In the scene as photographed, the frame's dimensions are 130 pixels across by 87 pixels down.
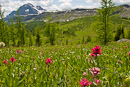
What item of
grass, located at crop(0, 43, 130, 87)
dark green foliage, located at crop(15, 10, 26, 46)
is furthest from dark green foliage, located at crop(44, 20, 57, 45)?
grass, located at crop(0, 43, 130, 87)

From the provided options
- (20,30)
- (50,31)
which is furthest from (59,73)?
(20,30)

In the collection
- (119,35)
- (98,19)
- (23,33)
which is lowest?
(119,35)

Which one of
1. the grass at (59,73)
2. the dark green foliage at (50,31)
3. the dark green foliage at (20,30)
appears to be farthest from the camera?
the dark green foliage at (50,31)

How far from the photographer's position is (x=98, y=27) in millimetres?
24672

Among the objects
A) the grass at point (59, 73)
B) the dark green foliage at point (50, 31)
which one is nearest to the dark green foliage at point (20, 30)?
the dark green foliage at point (50, 31)

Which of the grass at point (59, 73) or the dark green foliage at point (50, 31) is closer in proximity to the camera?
the grass at point (59, 73)

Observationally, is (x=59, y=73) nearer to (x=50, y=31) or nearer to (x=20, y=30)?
(x=50, y=31)

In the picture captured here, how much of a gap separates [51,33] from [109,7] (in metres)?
A: 48.1

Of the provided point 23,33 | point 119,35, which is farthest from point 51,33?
point 119,35

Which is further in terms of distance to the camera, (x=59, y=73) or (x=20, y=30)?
(x=20, y=30)

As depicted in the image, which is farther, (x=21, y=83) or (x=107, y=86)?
(x=21, y=83)

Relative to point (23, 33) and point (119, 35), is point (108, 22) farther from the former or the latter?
point (119, 35)

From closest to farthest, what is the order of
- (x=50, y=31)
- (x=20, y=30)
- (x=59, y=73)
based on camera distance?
(x=59, y=73) < (x=50, y=31) < (x=20, y=30)

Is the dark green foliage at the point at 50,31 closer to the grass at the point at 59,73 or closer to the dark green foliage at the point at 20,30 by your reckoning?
the dark green foliage at the point at 20,30
